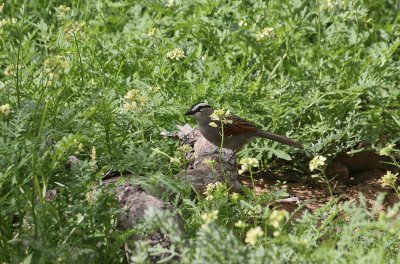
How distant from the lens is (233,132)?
6676 mm

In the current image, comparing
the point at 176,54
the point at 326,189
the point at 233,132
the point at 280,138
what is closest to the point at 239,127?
the point at 233,132

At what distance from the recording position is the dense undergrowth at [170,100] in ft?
15.4

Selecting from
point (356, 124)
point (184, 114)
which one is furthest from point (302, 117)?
point (184, 114)

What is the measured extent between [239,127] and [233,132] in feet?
0.20

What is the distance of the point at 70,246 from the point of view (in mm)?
4598

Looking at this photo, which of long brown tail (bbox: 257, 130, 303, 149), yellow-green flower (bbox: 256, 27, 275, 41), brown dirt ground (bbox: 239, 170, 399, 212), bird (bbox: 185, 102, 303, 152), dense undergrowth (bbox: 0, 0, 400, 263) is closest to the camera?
dense undergrowth (bbox: 0, 0, 400, 263)

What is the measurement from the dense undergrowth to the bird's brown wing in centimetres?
19

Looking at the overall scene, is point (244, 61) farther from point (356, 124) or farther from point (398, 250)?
point (398, 250)

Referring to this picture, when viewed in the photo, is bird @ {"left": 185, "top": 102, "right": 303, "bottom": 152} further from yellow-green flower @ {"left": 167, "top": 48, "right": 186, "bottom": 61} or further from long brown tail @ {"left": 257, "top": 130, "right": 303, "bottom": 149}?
yellow-green flower @ {"left": 167, "top": 48, "right": 186, "bottom": 61}

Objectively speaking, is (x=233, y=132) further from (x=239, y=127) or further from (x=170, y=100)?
(x=170, y=100)

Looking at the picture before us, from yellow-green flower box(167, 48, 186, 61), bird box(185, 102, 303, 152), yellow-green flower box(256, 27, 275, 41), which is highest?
yellow-green flower box(256, 27, 275, 41)

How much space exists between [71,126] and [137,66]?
1.97 meters

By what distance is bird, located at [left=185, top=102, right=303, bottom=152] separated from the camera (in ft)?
21.7

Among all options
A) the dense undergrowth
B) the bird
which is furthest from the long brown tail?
the dense undergrowth
